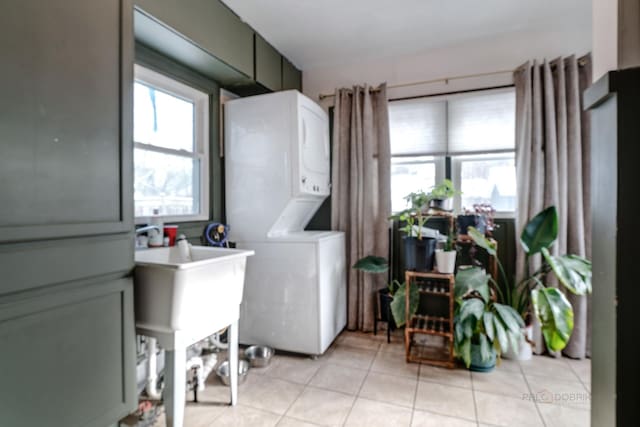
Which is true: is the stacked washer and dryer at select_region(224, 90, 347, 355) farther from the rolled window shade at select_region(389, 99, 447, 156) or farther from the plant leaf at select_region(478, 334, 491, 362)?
the plant leaf at select_region(478, 334, 491, 362)

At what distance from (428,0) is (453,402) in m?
2.46

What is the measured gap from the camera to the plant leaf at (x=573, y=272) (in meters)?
2.01

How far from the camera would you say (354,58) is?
2.93 m

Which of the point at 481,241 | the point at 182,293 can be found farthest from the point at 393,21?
the point at 182,293

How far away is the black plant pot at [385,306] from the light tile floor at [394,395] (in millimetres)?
370

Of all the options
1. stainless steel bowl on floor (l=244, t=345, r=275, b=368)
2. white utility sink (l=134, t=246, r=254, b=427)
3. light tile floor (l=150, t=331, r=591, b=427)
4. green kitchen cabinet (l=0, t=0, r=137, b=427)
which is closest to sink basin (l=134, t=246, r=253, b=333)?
white utility sink (l=134, t=246, r=254, b=427)

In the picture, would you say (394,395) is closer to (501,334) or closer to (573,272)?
(501,334)

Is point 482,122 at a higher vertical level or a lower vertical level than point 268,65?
lower

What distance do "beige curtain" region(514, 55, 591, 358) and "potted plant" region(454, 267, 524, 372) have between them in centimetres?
56

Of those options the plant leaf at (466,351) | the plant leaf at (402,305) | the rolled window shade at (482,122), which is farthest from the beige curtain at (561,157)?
the plant leaf at (402,305)

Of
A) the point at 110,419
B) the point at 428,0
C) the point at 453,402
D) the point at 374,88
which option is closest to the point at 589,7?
the point at 428,0

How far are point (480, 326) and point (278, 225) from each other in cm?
Result: 154

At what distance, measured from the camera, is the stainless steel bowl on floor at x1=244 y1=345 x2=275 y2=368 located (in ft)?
7.29

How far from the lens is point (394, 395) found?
1.89 metres
